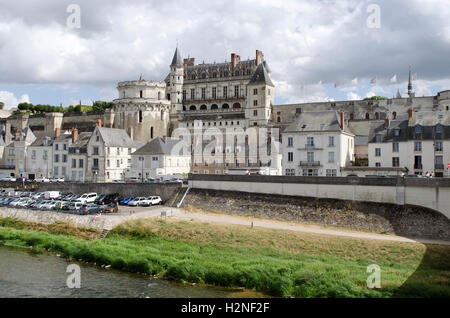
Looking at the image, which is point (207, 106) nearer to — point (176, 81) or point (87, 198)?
point (176, 81)

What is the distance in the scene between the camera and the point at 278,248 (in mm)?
23625

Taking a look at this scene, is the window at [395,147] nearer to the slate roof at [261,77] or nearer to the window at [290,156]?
the window at [290,156]

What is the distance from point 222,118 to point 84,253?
150ft

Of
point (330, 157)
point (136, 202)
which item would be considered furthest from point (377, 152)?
point (136, 202)

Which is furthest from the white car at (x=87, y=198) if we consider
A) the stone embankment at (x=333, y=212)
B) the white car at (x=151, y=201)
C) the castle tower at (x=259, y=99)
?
the castle tower at (x=259, y=99)

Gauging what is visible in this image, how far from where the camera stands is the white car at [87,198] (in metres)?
37.2

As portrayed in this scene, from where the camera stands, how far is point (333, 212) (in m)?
29.3

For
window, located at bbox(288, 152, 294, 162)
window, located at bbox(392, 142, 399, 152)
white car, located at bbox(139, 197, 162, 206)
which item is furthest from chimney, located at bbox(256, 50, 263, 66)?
white car, located at bbox(139, 197, 162, 206)

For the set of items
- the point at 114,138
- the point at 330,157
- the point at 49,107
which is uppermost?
the point at 49,107

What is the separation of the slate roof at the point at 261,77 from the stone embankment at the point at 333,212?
1321 inches

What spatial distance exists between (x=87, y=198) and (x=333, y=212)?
2010cm

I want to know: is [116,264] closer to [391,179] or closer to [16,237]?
[16,237]

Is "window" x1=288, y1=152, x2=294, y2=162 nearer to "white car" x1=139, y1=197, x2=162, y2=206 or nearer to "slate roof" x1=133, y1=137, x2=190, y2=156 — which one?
"white car" x1=139, y1=197, x2=162, y2=206
